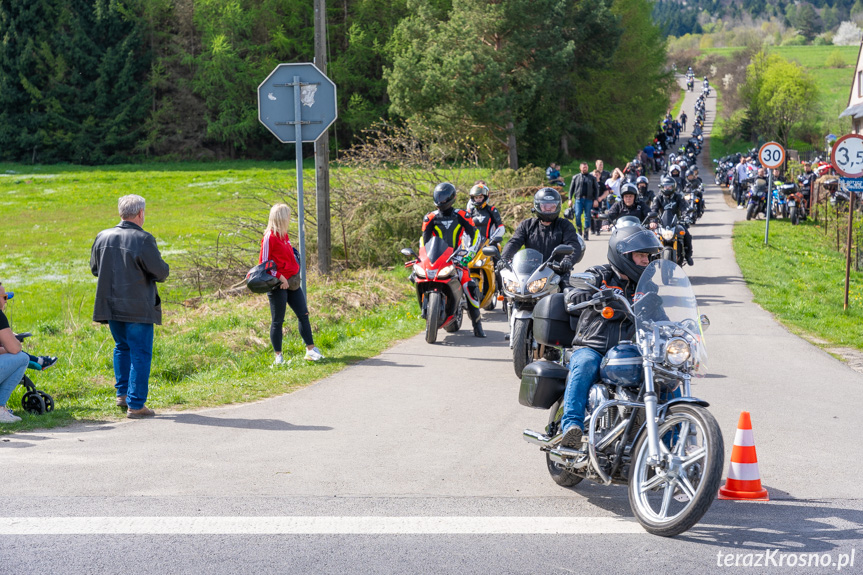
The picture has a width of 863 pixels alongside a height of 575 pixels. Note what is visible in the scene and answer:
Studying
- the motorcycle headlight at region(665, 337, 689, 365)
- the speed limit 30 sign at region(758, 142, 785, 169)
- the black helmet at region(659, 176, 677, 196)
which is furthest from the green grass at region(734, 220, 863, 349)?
the motorcycle headlight at region(665, 337, 689, 365)

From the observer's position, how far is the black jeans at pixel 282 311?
31.6 ft

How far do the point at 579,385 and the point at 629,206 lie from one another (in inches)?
372

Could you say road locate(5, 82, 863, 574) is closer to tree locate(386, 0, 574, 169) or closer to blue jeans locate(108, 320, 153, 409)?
blue jeans locate(108, 320, 153, 409)

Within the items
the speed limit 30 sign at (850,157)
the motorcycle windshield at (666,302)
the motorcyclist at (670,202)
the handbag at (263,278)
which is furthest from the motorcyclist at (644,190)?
the motorcycle windshield at (666,302)

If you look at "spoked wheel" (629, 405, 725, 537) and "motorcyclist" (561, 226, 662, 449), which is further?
"motorcyclist" (561, 226, 662, 449)

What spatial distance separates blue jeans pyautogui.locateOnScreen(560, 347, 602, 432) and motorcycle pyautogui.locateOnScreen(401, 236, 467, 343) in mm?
5677

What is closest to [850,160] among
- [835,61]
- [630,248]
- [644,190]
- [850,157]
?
[850,157]

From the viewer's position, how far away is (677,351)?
4.71 m

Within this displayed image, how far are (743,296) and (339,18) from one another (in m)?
60.4

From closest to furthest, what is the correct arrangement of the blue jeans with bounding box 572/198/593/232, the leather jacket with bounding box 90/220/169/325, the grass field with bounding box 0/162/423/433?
the leather jacket with bounding box 90/220/169/325 → the grass field with bounding box 0/162/423/433 → the blue jeans with bounding box 572/198/593/232

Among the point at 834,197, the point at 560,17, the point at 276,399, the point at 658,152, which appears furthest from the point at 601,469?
the point at 658,152

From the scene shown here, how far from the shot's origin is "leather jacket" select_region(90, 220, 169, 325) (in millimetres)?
7469

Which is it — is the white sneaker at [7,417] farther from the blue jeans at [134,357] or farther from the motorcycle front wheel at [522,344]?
the motorcycle front wheel at [522,344]

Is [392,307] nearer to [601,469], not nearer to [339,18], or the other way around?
[601,469]
